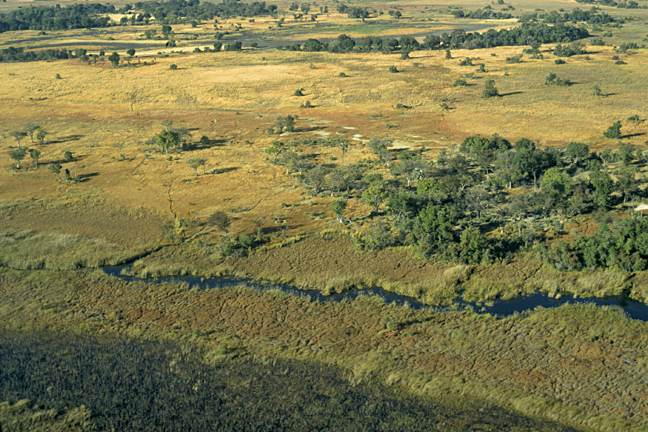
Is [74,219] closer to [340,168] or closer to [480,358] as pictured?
[340,168]

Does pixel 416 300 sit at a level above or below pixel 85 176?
below

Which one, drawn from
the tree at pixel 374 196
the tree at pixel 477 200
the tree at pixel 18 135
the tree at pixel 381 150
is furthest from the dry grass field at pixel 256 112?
the tree at pixel 477 200

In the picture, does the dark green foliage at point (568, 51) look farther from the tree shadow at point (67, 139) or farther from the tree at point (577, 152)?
the tree shadow at point (67, 139)

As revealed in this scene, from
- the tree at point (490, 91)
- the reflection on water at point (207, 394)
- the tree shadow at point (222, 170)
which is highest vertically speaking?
the tree at point (490, 91)

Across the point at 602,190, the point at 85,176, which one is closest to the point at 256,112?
the point at 85,176

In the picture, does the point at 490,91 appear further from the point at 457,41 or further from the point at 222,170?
the point at 457,41
